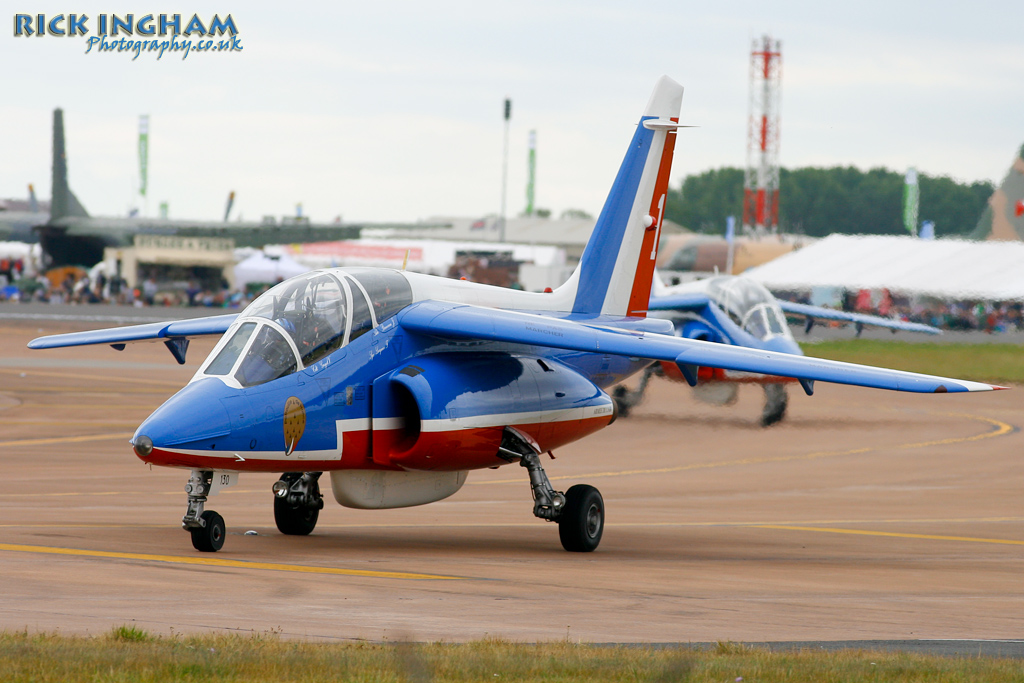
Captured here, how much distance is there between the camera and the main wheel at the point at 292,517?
1469 cm

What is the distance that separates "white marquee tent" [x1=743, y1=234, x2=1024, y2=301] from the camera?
55344 millimetres

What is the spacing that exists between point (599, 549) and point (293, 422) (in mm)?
3988

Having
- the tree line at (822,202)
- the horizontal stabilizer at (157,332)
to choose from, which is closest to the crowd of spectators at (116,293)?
the horizontal stabilizer at (157,332)

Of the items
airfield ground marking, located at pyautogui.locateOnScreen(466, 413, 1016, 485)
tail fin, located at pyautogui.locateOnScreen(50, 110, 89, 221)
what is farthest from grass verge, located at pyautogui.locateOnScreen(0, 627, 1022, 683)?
tail fin, located at pyautogui.locateOnScreen(50, 110, 89, 221)

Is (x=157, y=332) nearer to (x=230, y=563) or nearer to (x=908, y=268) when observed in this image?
(x=230, y=563)

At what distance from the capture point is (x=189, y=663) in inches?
296

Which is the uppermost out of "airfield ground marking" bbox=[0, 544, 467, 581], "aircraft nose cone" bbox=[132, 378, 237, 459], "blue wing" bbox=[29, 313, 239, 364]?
"blue wing" bbox=[29, 313, 239, 364]

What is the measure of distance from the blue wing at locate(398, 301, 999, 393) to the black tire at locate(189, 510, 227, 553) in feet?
9.44

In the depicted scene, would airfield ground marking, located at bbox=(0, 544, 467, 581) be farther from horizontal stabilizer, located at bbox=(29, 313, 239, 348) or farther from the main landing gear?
horizontal stabilizer, located at bbox=(29, 313, 239, 348)

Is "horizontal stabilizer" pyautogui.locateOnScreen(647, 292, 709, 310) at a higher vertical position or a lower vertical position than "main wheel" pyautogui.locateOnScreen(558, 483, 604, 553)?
higher

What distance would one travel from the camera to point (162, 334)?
16531 mm

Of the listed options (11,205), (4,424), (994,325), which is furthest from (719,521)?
(11,205)

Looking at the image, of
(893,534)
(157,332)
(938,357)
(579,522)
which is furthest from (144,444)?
(938,357)

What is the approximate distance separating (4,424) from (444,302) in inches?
625
